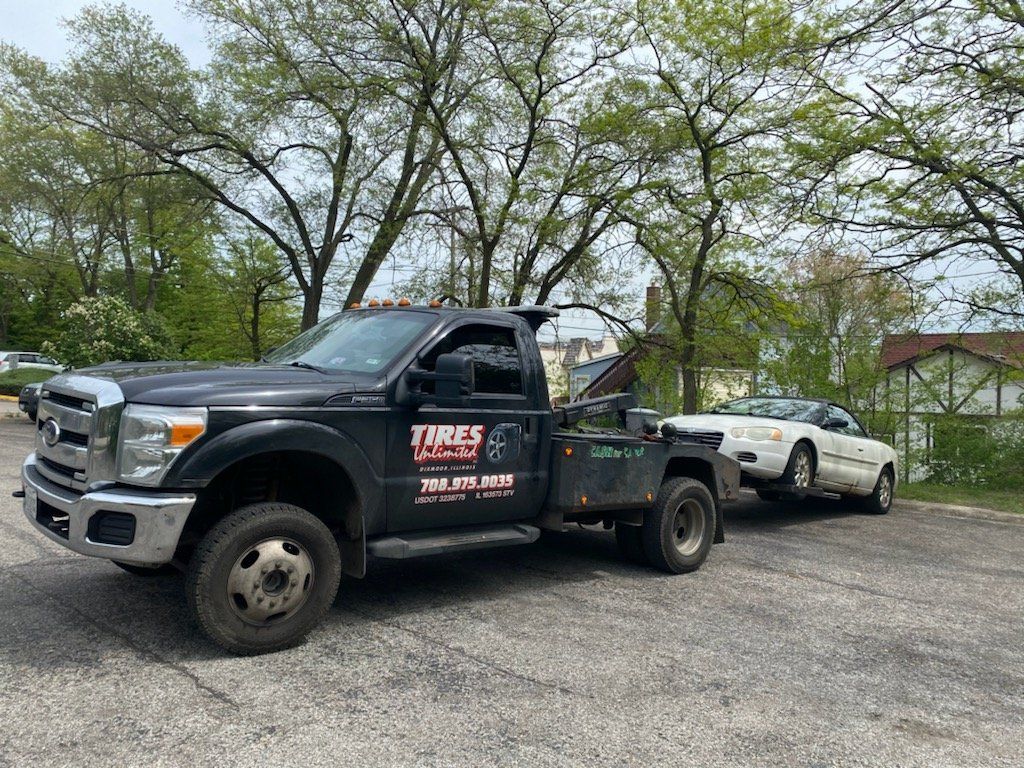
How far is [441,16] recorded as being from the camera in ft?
56.2

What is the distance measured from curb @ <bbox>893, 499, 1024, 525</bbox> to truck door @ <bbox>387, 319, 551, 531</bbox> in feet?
28.8

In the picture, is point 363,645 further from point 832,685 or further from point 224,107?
point 224,107

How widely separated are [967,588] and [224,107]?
1962 cm

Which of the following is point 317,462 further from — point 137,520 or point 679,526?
point 679,526

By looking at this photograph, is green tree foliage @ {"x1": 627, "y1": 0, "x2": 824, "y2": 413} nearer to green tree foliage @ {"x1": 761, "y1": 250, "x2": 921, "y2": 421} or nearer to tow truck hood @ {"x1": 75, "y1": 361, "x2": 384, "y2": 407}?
green tree foliage @ {"x1": 761, "y1": 250, "x2": 921, "y2": 421}

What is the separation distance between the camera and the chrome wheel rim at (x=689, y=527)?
23.2 ft

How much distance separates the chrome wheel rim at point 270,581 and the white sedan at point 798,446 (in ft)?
19.2

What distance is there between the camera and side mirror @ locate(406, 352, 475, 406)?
4.84m

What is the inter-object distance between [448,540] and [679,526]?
105 inches

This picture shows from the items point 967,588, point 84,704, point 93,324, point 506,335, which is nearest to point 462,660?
point 84,704

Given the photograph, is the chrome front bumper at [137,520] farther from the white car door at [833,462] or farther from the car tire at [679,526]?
the white car door at [833,462]

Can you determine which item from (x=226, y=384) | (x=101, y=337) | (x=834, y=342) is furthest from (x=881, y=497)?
(x=101, y=337)

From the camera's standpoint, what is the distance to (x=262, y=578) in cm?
439

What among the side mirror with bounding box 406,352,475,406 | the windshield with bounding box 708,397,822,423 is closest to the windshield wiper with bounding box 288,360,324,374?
the side mirror with bounding box 406,352,475,406
